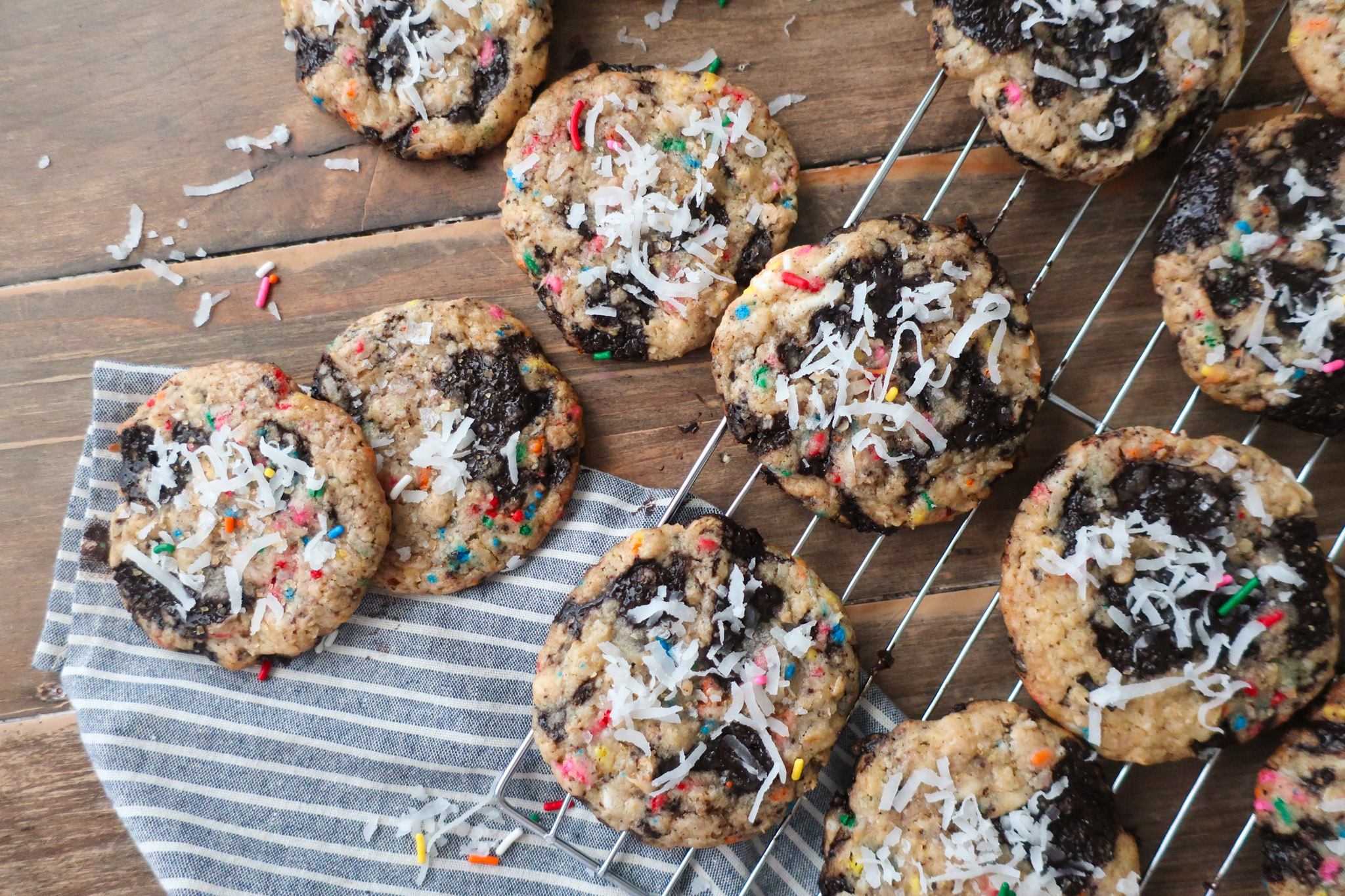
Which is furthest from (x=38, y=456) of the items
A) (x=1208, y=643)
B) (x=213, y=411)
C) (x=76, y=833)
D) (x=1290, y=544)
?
(x=1290, y=544)

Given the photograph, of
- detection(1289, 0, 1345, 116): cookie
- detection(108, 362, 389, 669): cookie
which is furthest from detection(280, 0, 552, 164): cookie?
detection(1289, 0, 1345, 116): cookie

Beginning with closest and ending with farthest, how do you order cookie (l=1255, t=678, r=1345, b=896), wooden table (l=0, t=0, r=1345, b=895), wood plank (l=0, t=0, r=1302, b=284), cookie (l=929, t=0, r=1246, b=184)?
cookie (l=1255, t=678, r=1345, b=896) → cookie (l=929, t=0, r=1246, b=184) → wooden table (l=0, t=0, r=1345, b=895) → wood plank (l=0, t=0, r=1302, b=284)

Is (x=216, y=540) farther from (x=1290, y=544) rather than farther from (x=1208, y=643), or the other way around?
(x=1290, y=544)

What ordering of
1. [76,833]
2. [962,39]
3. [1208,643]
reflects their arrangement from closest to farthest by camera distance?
1. [1208,643]
2. [962,39]
3. [76,833]

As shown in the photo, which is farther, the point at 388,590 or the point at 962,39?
the point at 388,590

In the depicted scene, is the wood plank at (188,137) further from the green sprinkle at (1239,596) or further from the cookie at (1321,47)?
the green sprinkle at (1239,596)

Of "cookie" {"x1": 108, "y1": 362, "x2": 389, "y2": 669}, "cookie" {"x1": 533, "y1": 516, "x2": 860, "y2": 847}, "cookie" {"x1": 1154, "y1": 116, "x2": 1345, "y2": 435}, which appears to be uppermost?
"cookie" {"x1": 1154, "y1": 116, "x2": 1345, "y2": 435}

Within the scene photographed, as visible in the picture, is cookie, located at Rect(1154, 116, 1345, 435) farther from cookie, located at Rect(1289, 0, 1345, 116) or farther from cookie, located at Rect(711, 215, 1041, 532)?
cookie, located at Rect(711, 215, 1041, 532)
